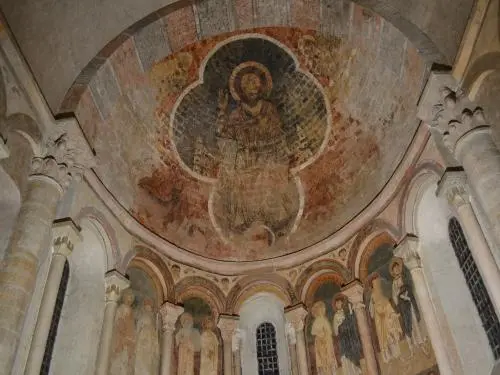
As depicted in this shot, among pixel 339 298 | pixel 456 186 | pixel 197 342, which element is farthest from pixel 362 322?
pixel 456 186

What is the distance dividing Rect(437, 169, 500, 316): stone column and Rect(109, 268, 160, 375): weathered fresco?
29.6 ft

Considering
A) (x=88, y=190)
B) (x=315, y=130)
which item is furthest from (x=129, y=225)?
(x=315, y=130)

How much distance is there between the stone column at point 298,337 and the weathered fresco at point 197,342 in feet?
7.82

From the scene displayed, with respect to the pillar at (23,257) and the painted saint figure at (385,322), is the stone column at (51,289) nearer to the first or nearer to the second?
the pillar at (23,257)

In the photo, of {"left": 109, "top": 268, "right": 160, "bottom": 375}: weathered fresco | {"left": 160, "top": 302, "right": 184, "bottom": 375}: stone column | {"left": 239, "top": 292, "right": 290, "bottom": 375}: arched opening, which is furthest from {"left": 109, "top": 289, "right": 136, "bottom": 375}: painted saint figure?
{"left": 239, "top": 292, "right": 290, "bottom": 375}: arched opening

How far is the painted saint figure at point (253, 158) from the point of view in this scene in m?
18.8

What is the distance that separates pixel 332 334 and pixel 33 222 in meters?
9.97

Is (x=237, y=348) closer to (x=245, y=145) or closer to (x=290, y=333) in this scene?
(x=290, y=333)

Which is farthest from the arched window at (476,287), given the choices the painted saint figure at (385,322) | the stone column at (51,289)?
the stone column at (51,289)

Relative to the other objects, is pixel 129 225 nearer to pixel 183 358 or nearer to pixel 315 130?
pixel 183 358

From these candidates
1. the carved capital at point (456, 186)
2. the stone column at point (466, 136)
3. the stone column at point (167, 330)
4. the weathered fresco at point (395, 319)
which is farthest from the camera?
the stone column at point (167, 330)

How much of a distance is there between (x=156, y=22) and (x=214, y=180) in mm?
6386

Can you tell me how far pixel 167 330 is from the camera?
604 inches

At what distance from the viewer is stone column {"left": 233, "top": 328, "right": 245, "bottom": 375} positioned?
52.6 ft
